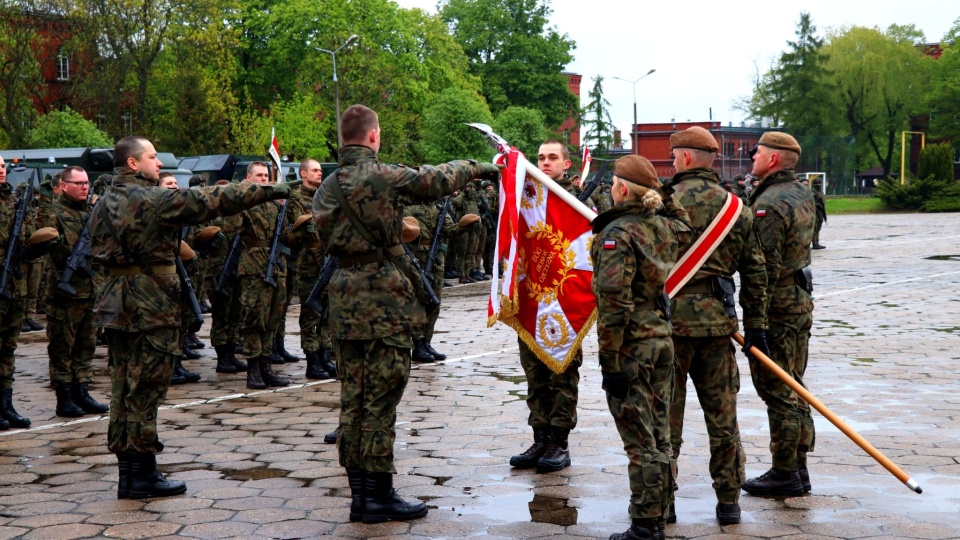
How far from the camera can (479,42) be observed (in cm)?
7319

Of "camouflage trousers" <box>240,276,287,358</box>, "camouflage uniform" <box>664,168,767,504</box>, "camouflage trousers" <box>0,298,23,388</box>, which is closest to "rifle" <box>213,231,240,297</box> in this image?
"camouflage trousers" <box>240,276,287,358</box>

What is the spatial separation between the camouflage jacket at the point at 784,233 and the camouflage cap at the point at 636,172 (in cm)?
110

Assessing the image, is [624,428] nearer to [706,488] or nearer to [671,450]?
[671,450]

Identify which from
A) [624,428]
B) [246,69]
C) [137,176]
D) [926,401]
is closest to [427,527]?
[624,428]

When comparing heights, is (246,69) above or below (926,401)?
above

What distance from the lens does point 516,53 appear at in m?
72.8

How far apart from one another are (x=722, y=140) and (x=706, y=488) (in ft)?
277

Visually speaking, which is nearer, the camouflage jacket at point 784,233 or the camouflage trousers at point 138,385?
the camouflage jacket at point 784,233

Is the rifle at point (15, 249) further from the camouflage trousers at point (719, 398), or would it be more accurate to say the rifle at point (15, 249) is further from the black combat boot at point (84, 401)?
the camouflage trousers at point (719, 398)

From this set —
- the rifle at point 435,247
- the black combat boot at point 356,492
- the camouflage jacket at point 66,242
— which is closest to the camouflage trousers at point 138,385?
the black combat boot at point 356,492

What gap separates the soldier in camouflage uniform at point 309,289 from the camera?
11273mm

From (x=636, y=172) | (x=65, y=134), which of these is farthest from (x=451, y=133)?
(x=636, y=172)

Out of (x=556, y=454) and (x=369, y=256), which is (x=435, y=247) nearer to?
(x=556, y=454)

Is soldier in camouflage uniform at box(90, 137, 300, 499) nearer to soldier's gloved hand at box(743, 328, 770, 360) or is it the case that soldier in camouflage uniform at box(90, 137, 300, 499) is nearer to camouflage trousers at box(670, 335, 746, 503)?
camouflage trousers at box(670, 335, 746, 503)
